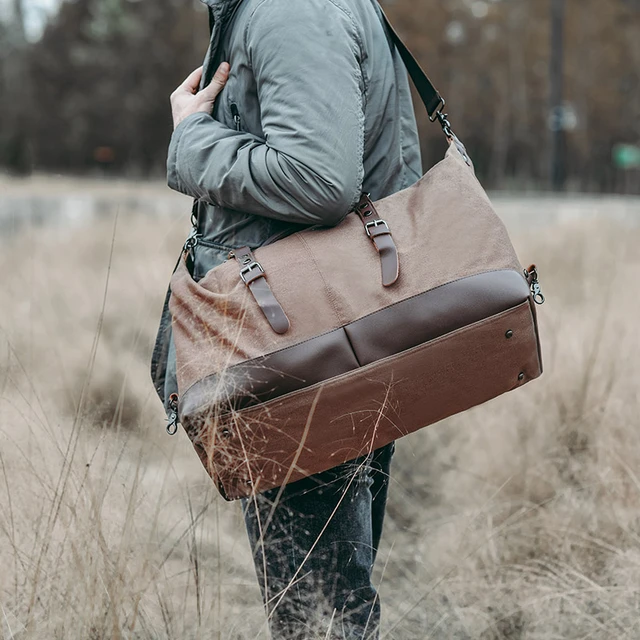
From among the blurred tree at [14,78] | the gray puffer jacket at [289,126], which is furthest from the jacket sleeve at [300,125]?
the blurred tree at [14,78]

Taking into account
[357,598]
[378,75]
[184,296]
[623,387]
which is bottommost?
[623,387]

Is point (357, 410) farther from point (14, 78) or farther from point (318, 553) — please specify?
point (14, 78)

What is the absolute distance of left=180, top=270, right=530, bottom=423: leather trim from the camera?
1488mm

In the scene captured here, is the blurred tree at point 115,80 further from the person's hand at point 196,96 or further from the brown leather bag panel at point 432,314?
the brown leather bag panel at point 432,314

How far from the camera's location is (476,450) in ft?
10.7

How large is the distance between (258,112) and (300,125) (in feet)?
0.56

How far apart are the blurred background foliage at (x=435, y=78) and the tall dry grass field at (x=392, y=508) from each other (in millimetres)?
27097

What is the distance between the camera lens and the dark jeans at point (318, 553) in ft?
5.45

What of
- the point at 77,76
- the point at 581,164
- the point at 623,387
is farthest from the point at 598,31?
the point at 623,387

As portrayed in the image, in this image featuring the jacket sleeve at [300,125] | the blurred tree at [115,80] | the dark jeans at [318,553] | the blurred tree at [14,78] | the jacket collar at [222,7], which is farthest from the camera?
the blurred tree at [115,80]

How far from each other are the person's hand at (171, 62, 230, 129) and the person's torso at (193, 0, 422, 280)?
0.6 inches

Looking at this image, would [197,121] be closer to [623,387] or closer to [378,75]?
[378,75]

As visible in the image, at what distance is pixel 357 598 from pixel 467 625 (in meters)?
0.69

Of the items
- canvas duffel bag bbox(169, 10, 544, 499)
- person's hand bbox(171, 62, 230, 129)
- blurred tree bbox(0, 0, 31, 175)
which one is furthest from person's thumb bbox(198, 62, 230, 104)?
blurred tree bbox(0, 0, 31, 175)
